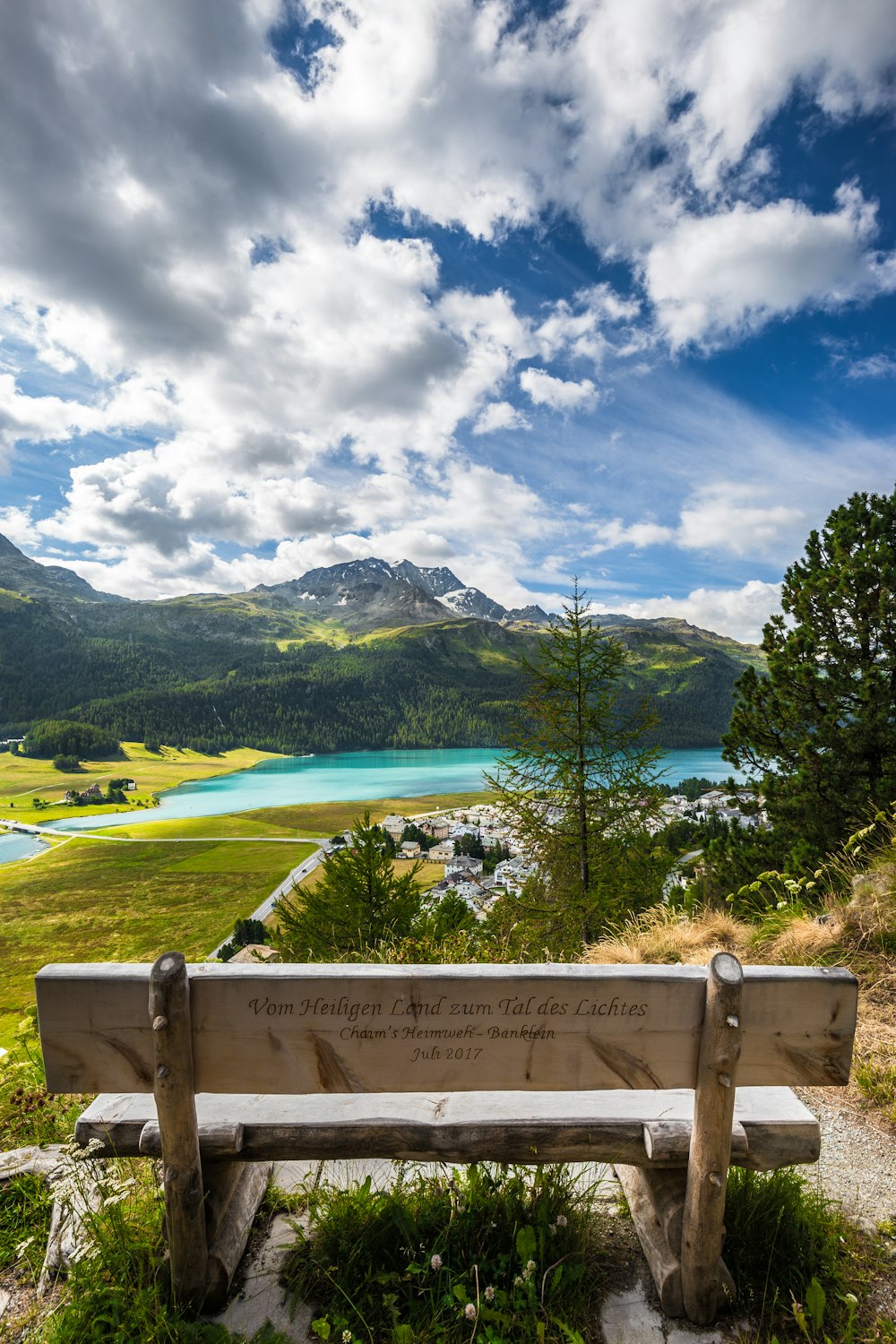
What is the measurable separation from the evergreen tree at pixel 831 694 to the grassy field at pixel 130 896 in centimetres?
3513

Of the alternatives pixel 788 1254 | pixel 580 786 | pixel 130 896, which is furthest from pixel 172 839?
pixel 788 1254

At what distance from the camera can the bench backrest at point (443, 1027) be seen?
7.13 ft

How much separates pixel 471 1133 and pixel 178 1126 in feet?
3.72

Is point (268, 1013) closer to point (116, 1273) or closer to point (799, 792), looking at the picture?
point (116, 1273)

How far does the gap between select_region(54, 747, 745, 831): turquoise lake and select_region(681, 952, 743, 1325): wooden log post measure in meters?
91.5

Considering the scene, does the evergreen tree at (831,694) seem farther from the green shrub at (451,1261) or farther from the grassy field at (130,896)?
the grassy field at (130,896)

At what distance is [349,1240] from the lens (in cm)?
261

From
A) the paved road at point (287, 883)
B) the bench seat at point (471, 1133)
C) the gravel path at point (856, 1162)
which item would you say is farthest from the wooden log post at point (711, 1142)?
the paved road at point (287, 883)

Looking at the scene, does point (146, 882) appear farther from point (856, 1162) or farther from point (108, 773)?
point (108, 773)

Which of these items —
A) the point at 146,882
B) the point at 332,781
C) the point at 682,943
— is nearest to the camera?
the point at 682,943

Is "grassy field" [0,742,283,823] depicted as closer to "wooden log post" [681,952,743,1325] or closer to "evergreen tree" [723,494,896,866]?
"evergreen tree" [723,494,896,866]

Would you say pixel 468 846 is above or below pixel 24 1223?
below

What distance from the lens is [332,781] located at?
142125 mm

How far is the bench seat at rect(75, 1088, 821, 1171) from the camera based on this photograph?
2428mm
